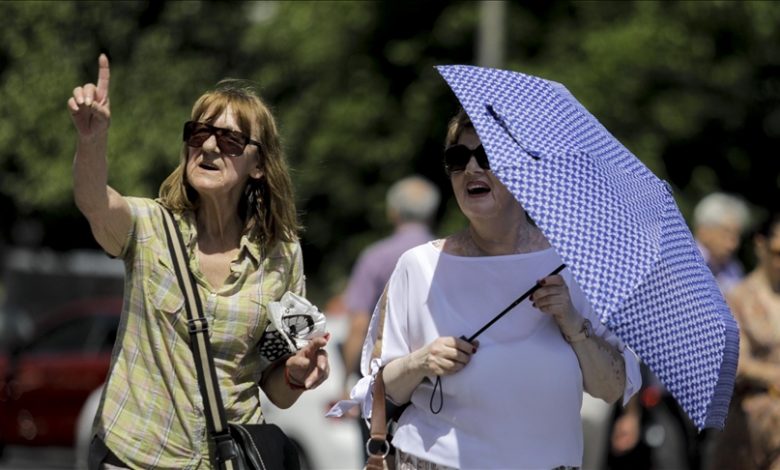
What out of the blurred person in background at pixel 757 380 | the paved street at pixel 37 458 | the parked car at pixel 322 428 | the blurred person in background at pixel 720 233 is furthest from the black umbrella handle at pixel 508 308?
the paved street at pixel 37 458

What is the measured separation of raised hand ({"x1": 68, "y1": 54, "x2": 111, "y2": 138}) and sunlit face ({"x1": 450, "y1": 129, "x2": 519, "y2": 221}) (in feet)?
3.46

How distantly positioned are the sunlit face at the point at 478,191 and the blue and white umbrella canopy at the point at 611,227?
0.68ft

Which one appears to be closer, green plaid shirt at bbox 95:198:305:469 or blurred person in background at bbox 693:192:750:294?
green plaid shirt at bbox 95:198:305:469

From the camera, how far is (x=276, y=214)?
534cm

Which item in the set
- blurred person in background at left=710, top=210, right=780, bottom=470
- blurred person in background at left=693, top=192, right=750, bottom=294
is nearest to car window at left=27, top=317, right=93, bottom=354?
blurred person in background at left=693, top=192, right=750, bottom=294

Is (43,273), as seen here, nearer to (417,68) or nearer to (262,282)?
(417,68)

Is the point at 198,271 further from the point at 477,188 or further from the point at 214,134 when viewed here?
the point at 477,188

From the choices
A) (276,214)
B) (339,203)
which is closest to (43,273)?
A: (339,203)

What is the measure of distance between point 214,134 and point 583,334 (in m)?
1.32

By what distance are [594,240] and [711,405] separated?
73 cm

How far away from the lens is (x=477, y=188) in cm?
493

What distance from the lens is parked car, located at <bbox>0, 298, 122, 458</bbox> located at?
17109 mm

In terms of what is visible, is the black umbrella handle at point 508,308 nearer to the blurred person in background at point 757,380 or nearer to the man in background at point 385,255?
the blurred person in background at point 757,380

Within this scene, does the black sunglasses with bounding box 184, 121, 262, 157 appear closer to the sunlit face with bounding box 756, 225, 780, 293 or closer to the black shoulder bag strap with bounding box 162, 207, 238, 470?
the black shoulder bag strap with bounding box 162, 207, 238, 470
